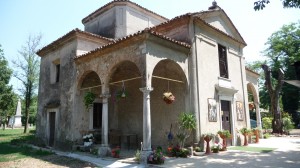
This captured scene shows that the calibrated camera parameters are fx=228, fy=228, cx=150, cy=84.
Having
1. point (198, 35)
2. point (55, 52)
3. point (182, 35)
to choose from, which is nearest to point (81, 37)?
point (55, 52)

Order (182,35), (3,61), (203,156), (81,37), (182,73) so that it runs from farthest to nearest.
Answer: (3,61) → (81,37) → (182,35) → (182,73) → (203,156)

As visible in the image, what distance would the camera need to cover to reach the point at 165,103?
12.1 metres

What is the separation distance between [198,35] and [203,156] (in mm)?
6061

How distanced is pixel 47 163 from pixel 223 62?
35.7ft

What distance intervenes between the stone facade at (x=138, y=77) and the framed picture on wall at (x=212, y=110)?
16 centimetres

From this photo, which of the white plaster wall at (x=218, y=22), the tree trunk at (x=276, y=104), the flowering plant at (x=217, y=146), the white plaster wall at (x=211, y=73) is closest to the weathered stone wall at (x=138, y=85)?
the white plaster wall at (x=211, y=73)

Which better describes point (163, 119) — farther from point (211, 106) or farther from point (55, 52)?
Result: point (55, 52)

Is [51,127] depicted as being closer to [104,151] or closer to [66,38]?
[66,38]

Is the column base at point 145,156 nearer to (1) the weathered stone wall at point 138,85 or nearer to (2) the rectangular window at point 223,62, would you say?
(1) the weathered stone wall at point 138,85

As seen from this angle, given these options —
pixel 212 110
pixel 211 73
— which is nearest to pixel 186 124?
pixel 212 110

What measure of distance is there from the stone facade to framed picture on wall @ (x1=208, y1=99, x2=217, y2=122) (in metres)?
0.16

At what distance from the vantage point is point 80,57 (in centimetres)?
1234

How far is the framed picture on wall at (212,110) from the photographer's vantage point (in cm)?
1171

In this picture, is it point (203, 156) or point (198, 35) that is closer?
point (203, 156)
